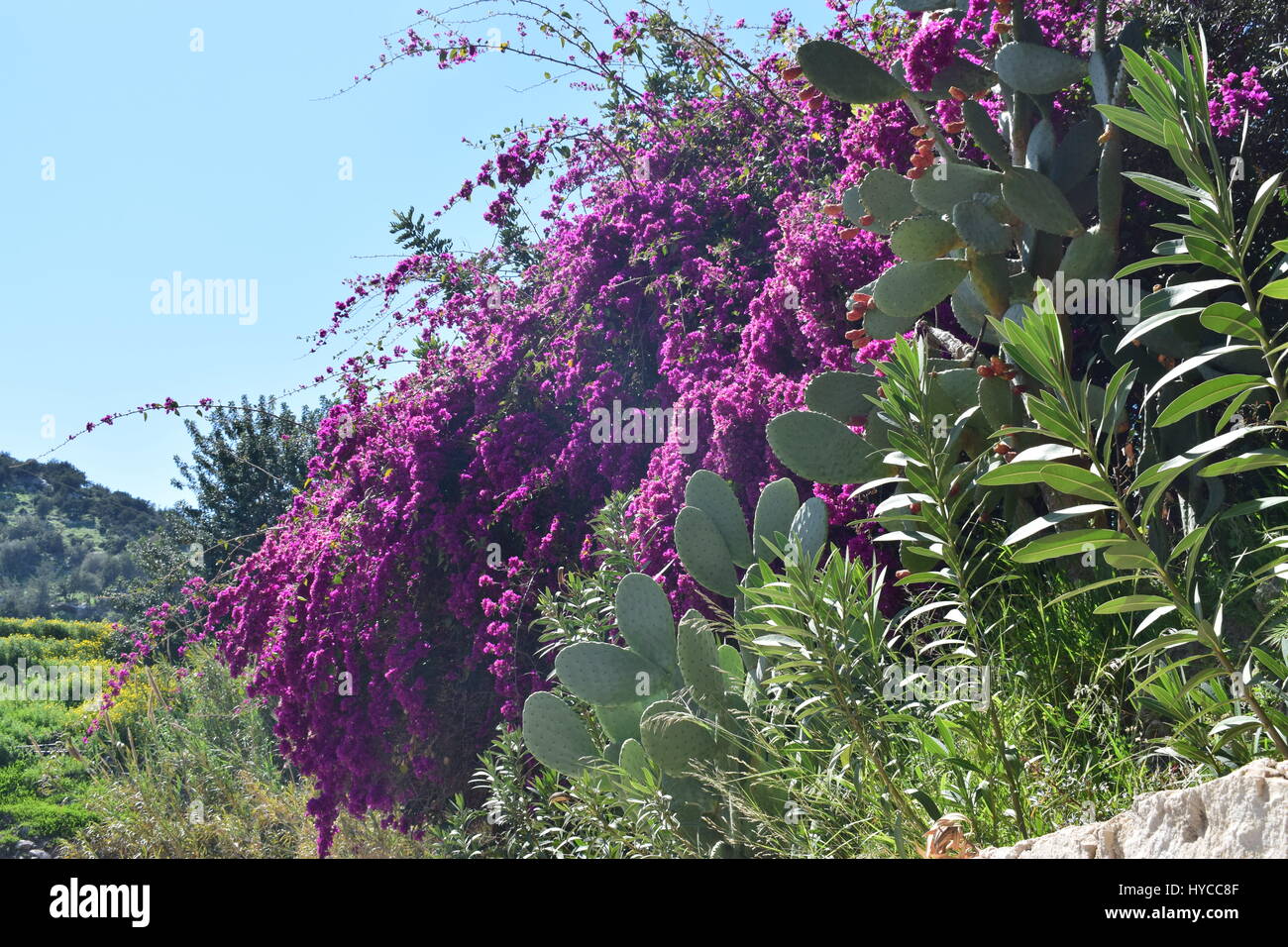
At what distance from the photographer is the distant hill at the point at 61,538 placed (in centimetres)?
2462

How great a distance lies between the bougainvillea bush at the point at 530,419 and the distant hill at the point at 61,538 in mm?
19473

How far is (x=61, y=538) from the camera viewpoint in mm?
28156

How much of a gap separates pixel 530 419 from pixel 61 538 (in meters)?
27.7

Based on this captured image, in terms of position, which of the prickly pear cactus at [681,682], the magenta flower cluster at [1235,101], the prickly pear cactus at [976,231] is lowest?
the prickly pear cactus at [681,682]

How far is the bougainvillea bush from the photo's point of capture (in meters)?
4.66

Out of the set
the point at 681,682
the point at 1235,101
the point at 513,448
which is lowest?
the point at 681,682

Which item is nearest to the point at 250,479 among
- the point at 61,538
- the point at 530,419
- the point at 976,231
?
the point at 530,419

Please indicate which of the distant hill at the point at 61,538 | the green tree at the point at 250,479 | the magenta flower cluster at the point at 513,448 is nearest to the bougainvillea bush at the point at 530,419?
the magenta flower cluster at the point at 513,448

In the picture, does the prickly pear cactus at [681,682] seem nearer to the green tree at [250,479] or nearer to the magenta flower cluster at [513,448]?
the magenta flower cluster at [513,448]

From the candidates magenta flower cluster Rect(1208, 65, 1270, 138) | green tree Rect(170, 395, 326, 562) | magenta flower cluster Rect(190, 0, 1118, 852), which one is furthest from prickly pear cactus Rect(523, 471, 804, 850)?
green tree Rect(170, 395, 326, 562)

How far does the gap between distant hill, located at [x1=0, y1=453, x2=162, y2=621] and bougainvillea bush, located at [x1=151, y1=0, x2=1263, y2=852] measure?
1947cm

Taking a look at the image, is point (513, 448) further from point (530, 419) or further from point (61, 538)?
point (61, 538)

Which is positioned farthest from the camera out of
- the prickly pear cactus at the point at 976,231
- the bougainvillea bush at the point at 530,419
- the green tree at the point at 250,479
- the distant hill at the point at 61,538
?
the distant hill at the point at 61,538
